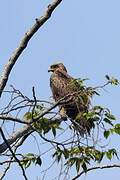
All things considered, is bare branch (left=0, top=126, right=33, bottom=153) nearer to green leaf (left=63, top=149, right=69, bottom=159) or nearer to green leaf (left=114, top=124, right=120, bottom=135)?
green leaf (left=63, top=149, right=69, bottom=159)

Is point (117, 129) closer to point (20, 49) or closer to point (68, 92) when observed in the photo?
point (20, 49)

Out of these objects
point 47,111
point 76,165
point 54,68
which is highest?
point 54,68

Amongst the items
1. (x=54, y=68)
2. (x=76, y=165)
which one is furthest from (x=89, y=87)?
(x=54, y=68)

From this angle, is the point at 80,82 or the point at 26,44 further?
the point at 80,82

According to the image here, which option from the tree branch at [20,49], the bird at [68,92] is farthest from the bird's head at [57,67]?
the tree branch at [20,49]

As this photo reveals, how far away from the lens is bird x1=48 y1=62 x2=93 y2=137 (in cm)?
579

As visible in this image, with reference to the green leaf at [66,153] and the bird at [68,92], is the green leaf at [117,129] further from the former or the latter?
the green leaf at [66,153]

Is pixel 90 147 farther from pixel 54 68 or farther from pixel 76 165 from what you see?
pixel 54 68

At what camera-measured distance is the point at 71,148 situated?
5387 mm

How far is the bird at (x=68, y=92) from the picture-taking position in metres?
5.79

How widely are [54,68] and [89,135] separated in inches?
274

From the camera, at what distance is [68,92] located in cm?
919

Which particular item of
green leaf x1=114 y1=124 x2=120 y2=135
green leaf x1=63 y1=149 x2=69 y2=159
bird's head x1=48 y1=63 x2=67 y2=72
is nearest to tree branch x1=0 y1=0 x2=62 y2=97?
green leaf x1=63 y1=149 x2=69 y2=159

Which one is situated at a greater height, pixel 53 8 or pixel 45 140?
pixel 53 8
